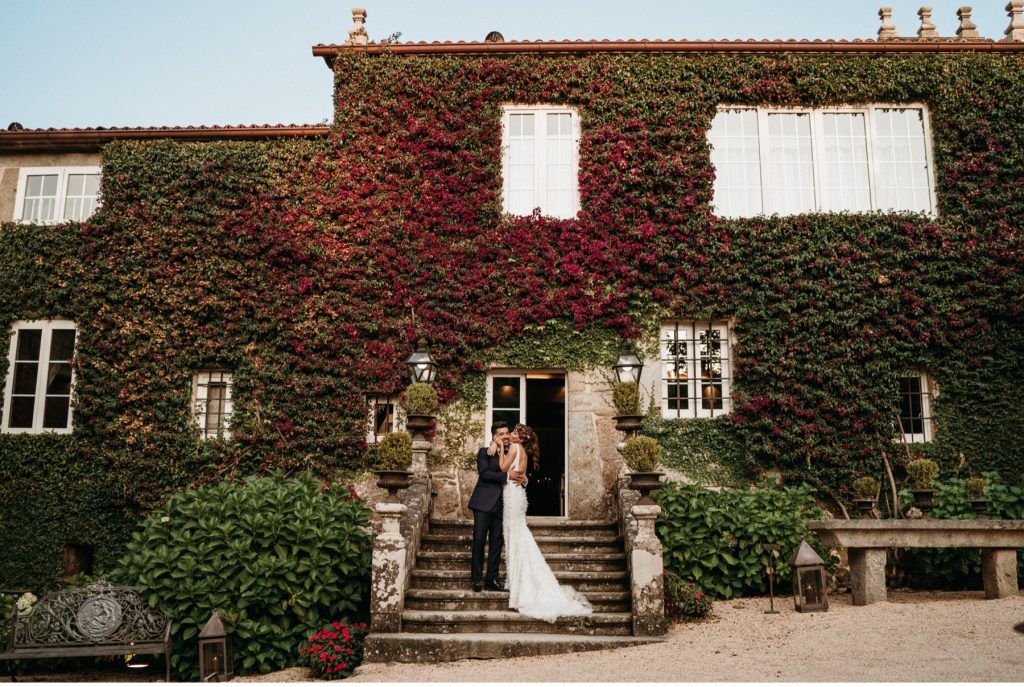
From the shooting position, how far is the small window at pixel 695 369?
12.6 metres

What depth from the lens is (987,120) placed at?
42.7ft

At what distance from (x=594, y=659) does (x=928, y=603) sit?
4608 mm

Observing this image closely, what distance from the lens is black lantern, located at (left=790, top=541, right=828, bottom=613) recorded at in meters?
8.83

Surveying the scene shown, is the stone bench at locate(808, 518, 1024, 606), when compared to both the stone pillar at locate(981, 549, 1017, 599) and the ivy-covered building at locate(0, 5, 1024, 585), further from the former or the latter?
the ivy-covered building at locate(0, 5, 1024, 585)

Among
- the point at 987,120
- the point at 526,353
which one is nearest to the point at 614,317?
the point at 526,353

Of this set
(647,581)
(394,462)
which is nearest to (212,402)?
(394,462)

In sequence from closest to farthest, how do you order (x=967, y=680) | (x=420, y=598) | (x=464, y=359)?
1. (x=967, y=680)
2. (x=420, y=598)
3. (x=464, y=359)

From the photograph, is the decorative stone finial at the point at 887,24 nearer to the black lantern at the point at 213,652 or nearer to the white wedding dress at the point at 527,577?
the white wedding dress at the point at 527,577

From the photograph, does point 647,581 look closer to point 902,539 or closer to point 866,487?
A: point 902,539

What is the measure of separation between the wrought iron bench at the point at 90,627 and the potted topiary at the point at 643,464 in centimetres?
533

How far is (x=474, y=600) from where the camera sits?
8.71 metres

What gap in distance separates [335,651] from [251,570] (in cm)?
140

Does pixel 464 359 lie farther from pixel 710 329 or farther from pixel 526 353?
pixel 710 329

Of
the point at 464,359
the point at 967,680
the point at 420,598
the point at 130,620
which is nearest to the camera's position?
the point at 967,680
